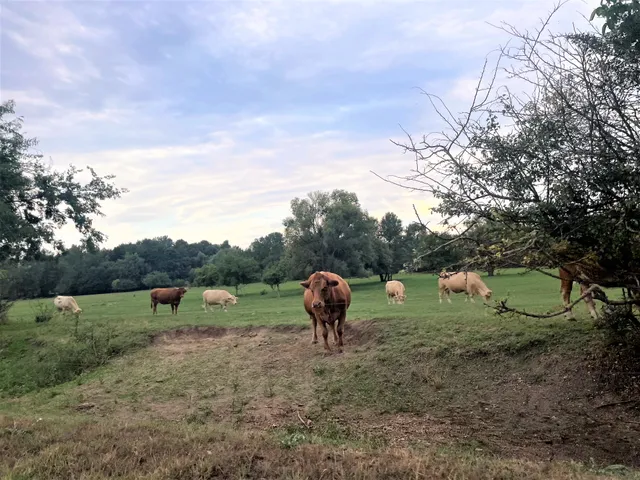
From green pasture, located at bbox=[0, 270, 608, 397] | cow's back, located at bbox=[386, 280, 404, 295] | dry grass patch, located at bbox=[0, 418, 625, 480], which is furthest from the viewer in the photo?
cow's back, located at bbox=[386, 280, 404, 295]

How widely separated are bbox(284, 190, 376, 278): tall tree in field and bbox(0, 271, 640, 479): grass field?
3641 centimetres

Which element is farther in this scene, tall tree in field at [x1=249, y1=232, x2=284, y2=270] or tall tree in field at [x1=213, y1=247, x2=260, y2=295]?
tall tree in field at [x1=249, y1=232, x2=284, y2=270]

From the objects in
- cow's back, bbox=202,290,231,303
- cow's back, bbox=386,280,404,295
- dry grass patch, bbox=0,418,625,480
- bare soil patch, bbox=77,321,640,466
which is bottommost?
bare soil patch, bbox=77,321,640,466

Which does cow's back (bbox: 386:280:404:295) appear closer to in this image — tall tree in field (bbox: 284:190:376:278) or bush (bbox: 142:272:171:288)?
tall tree in field (bbox: 284:190:376:278)

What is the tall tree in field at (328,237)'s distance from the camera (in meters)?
52.1

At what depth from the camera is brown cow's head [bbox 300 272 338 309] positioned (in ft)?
37.8

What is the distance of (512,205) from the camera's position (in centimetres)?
673

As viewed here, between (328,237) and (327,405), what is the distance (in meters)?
44.6

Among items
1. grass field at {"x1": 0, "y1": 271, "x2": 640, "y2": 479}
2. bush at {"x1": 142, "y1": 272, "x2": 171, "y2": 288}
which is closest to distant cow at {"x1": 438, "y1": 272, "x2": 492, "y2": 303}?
grass field at {"x1": 0, "y1": 271, "x2": 640, "y2": 479}

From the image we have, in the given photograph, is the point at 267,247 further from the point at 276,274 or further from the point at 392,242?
the point at 276,274

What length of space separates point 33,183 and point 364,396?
64.5 feet

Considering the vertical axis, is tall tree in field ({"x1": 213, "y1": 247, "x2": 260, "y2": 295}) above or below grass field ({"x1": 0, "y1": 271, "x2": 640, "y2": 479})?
above

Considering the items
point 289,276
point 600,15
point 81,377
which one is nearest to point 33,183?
point 81,377

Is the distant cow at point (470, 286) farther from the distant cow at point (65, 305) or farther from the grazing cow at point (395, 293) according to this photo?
the distant cow at point (65, 305)
